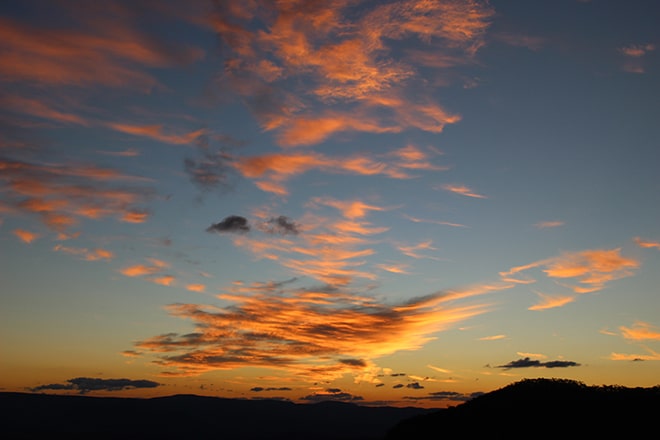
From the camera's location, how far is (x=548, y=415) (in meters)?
75.6

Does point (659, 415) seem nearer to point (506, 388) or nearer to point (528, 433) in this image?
point (528, 433)

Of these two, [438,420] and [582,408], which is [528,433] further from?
[438,420]

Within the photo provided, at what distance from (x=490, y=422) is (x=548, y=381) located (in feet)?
63.3

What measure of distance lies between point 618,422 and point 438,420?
112 feet

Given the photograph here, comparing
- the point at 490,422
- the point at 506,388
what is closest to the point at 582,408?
the point at 490,422

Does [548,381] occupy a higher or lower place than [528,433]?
higher

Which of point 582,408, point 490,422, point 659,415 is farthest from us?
point 490,422

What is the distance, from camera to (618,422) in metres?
68.3

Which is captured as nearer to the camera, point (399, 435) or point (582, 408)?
point (582, 408)

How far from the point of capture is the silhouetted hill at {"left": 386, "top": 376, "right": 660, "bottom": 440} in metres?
67.8

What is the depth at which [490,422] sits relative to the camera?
Answer: 265ft

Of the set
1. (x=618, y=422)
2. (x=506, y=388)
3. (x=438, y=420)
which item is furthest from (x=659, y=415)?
(x=438, y=420)

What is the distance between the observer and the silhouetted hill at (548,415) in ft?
222

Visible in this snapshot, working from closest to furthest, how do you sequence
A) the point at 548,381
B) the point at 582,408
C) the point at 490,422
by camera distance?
the point at 582,408
the point at 490,422
the point at 548,381
